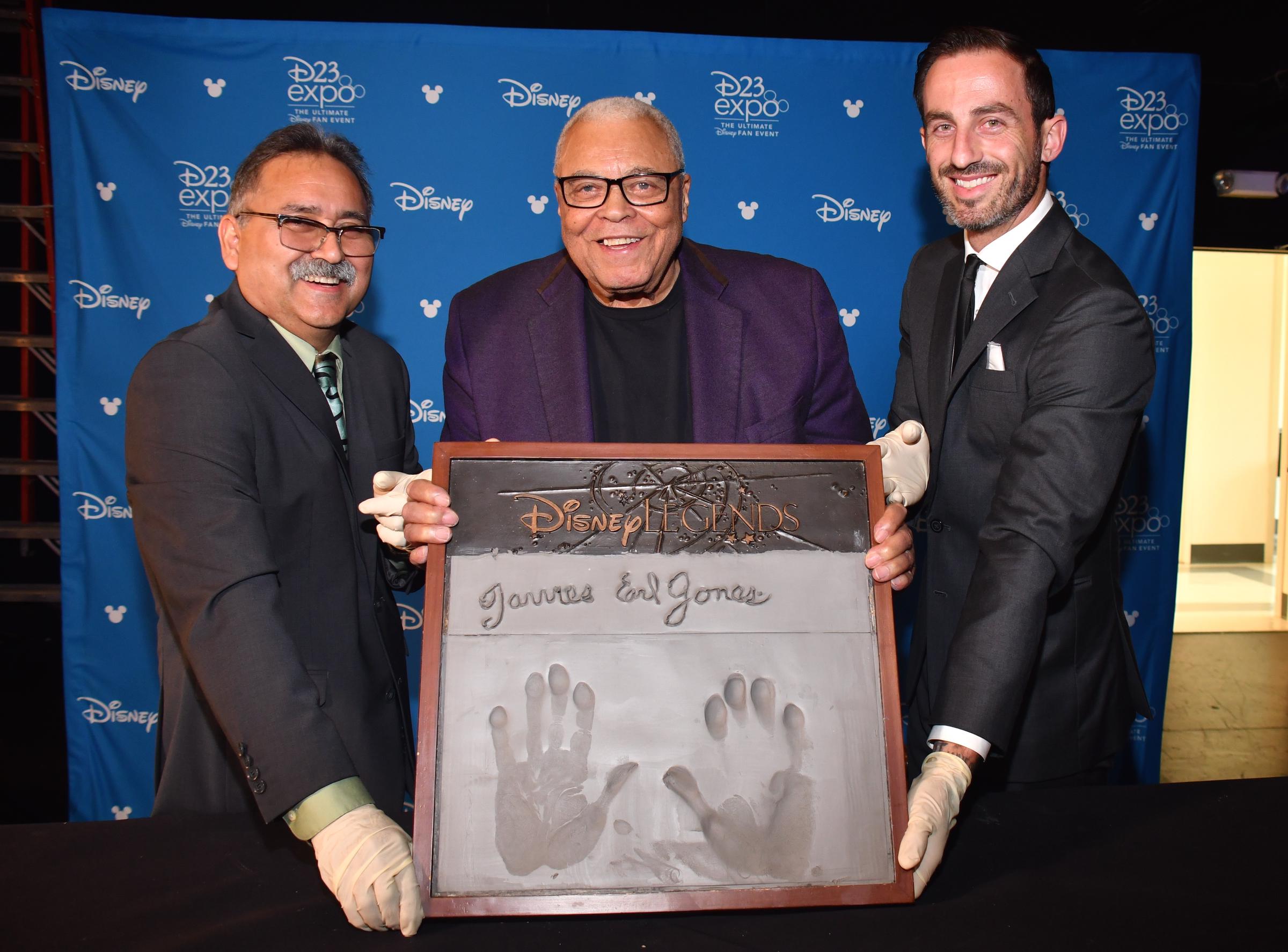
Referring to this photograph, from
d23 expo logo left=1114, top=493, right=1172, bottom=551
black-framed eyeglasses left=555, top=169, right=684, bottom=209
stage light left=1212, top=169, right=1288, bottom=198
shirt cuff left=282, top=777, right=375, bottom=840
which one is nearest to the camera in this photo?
shirt cuff left=282, top=777, right=375, bottom=840

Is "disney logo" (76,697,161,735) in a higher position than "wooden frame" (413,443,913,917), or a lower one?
lower

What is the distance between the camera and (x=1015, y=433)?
66.1 inches

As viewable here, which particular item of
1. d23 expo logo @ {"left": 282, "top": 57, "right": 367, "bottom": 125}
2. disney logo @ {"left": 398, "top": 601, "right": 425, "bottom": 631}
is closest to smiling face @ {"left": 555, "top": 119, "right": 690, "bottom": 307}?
d23 expo logo @ {"left": 282, "top": 57, "right": 367, "bottom": 125}

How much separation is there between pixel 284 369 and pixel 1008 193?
5.41 ft

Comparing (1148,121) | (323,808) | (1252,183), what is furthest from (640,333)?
(1252,183)

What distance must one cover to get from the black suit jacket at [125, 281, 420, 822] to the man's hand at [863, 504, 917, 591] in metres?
0.83

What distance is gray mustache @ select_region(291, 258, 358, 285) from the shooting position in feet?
6.27

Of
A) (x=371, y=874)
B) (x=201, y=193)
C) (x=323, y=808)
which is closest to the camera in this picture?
(x=371, y=874)

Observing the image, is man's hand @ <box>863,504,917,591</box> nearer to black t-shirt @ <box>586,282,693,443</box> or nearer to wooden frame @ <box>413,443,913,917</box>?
wooden frame @ <box>413,443,913,917</box>

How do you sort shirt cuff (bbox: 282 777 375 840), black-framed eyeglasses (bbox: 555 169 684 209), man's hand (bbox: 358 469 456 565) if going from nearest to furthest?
shirt cuff (bbox: 282 777 375 840)
man's hand (bbox: 358 469 456 565)
black-framed eyeglasses (bbox: 555 169 684 209)

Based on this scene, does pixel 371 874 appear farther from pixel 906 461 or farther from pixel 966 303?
pixel 966 303

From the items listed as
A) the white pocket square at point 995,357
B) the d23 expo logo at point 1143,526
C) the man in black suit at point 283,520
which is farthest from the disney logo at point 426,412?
the d23 expo logo at point 1143,526

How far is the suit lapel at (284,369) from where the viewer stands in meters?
1.80

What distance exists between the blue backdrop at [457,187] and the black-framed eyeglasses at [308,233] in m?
1.75
